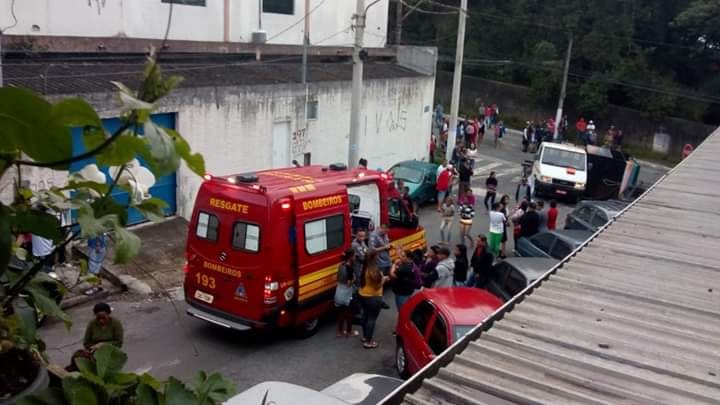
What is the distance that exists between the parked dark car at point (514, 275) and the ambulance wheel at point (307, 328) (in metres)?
2.76

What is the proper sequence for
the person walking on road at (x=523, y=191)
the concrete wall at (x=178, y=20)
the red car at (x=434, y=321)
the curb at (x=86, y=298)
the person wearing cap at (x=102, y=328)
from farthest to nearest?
the person walking on road at (x=523, y=191), the concrete wall at (x=178, y=20), the curb at (x=86, y=298), the red car at (x=434, y=321), the person wearing cap at (x=102, y=328)

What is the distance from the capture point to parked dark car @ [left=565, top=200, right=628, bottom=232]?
14.2 m

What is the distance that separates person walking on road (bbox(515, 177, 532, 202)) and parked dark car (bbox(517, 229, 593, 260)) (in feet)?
21.2

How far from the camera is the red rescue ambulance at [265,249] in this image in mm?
9203

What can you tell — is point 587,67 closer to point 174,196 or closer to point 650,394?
point 174,196

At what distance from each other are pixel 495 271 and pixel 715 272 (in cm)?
460

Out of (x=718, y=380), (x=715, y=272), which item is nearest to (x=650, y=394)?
(x=718, y=380)

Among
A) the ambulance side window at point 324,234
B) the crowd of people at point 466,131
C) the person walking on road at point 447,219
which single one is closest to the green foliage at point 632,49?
the crowd of people at point 466,131

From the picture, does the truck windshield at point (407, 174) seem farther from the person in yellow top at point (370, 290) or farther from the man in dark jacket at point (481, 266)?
the person in yellow top at point (370, 290)

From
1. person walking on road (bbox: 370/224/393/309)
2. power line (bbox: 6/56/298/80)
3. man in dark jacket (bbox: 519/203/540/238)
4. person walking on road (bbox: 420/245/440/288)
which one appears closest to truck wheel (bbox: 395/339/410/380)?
person walking on road (bbox: 420/245/440/288)

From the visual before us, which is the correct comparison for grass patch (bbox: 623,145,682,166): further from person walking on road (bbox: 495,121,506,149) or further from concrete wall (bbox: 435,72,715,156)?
person walking on road (bbox: 495,121,506,149)

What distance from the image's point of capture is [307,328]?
10.2 metres

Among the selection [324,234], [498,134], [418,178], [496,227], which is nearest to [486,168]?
[498,134]

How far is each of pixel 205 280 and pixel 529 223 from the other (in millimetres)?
7406
